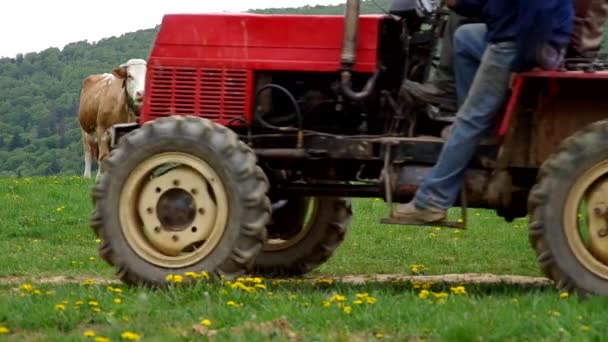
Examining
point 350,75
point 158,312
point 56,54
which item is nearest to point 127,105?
point 350,75

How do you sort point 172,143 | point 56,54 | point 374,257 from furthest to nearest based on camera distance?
point 56,54
point 374,257
point 172,143

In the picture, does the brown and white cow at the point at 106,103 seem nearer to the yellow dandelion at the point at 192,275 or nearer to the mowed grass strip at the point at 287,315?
the yellow dandelion at the point at 192,275

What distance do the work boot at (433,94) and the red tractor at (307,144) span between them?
12 cm

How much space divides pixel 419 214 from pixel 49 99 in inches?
2269

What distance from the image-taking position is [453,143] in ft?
27.1

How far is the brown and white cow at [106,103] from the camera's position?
23.5m

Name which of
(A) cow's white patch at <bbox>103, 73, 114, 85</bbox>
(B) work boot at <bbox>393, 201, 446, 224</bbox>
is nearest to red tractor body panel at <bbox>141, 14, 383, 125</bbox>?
(B) work boot at <bbox>393, 201, 446, 224</bbox>

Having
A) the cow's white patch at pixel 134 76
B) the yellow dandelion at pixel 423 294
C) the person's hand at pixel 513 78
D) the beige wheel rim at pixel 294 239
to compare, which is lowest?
the cow's white patch at pixel 134 76

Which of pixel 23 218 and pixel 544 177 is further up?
pixel 544 177

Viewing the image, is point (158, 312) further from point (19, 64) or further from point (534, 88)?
point (19, 64)

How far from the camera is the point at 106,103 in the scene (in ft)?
82.0

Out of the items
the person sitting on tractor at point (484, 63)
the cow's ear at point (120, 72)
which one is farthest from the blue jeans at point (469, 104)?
the cow's ear at point (120, 72)

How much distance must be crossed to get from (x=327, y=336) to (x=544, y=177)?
205 centimetres

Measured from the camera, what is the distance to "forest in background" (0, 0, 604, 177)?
178ft
